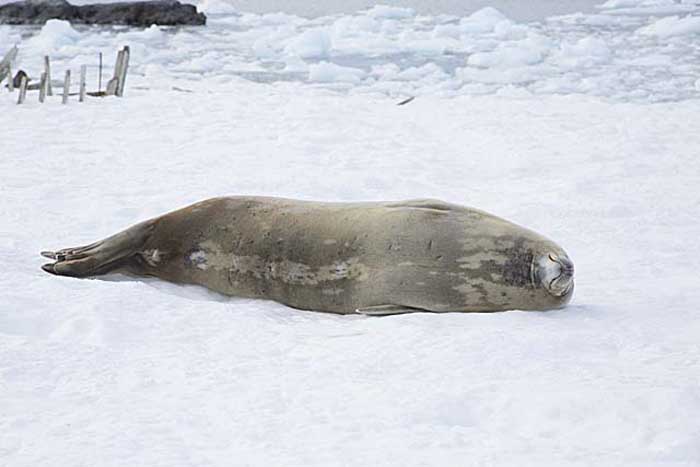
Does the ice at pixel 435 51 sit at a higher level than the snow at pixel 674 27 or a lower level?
lower

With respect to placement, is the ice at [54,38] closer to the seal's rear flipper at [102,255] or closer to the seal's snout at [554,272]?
the seal's rear flipper at [102,255]

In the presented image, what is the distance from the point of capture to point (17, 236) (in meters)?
5.04

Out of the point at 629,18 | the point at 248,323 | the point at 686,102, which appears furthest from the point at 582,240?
the point at 629,18

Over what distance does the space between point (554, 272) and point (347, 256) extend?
0.75 m

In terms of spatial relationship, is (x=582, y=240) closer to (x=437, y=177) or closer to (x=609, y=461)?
(x=437, y=177)

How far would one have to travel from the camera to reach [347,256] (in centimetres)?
394


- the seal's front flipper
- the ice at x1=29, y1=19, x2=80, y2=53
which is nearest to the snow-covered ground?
the seal's front flipper

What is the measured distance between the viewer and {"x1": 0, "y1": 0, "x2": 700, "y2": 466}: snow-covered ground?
8.16 feet

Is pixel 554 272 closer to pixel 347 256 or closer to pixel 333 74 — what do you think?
pixel 347 256

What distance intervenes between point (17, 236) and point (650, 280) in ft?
9.42

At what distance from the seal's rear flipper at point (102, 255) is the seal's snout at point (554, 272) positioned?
165 cm

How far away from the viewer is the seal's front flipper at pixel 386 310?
12.2 feet

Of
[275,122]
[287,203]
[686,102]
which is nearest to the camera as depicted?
[287,203]

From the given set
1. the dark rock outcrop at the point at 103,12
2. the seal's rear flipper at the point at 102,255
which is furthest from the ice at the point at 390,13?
the seal's rear flipper at the point at 102,255
